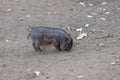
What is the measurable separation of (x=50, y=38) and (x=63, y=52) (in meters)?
0.36

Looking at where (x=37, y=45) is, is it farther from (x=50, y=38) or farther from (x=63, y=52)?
(x=63, y=52)

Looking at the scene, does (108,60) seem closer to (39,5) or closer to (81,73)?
(81,73)

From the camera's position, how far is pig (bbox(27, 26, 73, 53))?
779cm

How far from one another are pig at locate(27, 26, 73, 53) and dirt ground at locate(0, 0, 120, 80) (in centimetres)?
13

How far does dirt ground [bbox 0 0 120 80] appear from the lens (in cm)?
662

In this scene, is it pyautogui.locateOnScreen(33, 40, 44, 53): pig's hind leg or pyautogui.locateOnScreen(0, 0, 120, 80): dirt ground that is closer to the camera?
pyautogui.locateOnScreen(0, 0, 120, 80): dirt ground

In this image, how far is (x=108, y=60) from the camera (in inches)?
273

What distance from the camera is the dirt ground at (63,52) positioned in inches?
261

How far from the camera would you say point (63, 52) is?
25.7 feet

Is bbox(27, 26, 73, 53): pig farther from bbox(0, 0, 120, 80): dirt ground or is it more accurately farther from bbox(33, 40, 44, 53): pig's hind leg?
bbox(0, 0, 120, 80): dirt ground

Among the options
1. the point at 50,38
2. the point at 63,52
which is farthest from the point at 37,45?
the point at 63,52

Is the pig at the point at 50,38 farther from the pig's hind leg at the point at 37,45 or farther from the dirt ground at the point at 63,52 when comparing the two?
the dirt ground at the point at 63,52

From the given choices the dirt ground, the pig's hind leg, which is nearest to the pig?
the pig's hind leg

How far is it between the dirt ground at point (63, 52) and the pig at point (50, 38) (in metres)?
0.13
